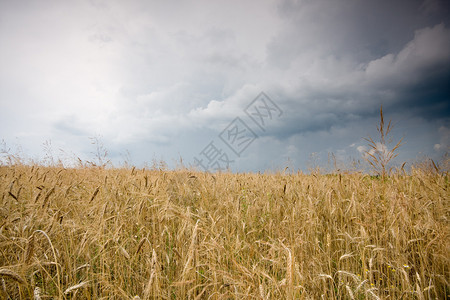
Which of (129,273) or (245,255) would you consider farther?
(245,255)

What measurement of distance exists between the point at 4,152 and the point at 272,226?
11.1 meters

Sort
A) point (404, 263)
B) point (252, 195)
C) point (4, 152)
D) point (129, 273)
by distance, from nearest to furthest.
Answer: point (129, 273) < point (404, 263) < point (252, 195) < point (4, 152)

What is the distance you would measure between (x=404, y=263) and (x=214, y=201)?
2572 mm

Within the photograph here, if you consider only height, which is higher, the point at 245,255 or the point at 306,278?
the point at 245,255

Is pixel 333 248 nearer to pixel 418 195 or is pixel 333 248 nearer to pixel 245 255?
pixel 245 255

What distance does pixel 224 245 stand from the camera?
2.63 meters

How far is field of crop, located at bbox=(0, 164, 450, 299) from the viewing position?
1.75 meters

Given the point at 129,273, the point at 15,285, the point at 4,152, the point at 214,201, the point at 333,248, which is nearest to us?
the point at 15,285

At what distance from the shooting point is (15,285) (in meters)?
1.87

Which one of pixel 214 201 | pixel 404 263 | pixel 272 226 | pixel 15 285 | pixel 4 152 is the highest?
pixel 4 152

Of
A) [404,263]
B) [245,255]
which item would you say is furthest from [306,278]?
[404,263]

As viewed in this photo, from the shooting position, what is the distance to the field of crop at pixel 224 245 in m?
1.75

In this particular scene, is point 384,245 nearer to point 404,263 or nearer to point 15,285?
point 404,263

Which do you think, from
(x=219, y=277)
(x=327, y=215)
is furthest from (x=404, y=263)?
(x=219, y=277)
